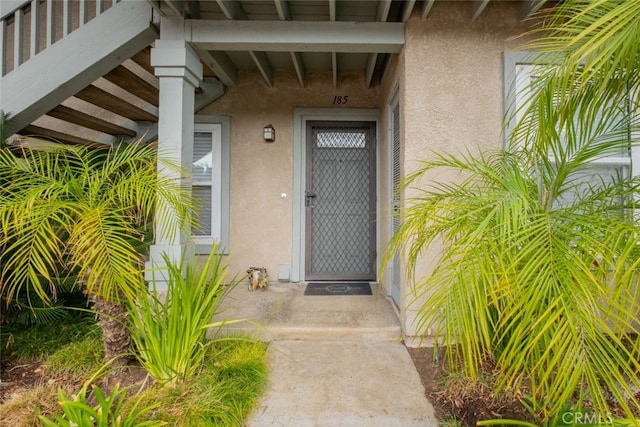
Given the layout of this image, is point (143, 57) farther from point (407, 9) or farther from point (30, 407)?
point (30, 407)

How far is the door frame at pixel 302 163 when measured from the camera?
3.96 m

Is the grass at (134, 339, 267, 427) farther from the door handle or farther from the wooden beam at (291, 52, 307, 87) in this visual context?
the wooden beam at (291, 52, 307, 87)

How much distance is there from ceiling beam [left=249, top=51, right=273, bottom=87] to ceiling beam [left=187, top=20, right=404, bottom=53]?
0.54m

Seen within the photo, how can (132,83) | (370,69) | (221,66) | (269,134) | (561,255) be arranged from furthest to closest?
1. (269,134)
2. (370,69)
3. (221,66)
4. (132,83)
5. (561,255)

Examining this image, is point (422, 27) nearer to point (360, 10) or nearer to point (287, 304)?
point (360, 10)

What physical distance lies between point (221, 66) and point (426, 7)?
2.09m

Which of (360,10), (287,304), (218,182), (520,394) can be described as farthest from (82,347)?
(360,10)

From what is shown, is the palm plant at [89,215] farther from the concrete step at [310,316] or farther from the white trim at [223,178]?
the white trim at [223,178]

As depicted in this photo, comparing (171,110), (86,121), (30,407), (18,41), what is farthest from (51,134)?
(30,407)

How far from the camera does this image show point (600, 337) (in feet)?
3.62

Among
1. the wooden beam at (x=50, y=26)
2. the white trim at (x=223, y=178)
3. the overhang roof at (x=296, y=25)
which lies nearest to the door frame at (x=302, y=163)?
the white trim at (x=223, y=178)

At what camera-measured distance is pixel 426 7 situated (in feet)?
7.88

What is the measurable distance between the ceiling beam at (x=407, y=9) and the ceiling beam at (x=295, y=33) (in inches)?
2.3

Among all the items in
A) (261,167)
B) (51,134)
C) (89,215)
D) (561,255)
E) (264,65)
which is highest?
(264,65)
